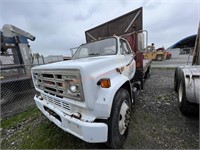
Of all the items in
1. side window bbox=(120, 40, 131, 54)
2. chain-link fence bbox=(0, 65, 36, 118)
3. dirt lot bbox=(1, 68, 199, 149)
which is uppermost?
side window bbox=(120, 40, 131, 54)

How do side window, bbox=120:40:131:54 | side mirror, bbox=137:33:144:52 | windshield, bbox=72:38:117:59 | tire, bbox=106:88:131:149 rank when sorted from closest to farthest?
tire, bbox=106:88:131:149 → windshield, bbox=72:38:117:59 → side window, bbox=120:40:131:54 → side mirror, bbox=137:33:144:52

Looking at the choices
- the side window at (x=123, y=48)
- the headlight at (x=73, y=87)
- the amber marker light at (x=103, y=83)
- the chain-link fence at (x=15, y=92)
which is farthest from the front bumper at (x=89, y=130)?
the chain-link fence at (x=15, y=92)

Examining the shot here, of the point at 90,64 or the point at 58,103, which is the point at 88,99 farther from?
the point at 58,103

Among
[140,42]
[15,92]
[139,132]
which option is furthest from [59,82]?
[15,92]

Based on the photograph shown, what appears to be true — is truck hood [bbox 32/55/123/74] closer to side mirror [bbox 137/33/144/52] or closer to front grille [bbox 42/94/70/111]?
front grille [bbox 42/94/70/111]

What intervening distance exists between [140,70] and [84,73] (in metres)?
3.02

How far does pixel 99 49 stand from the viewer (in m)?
3.04

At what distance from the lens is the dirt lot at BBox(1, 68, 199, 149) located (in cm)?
214

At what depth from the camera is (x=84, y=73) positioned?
4.91 ft

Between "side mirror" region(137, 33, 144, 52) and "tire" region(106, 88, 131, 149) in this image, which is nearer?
"tire" region(106, 88, 131, 149)

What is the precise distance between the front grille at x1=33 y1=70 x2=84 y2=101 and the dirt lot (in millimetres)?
1081

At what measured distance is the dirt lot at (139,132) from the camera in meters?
2.14

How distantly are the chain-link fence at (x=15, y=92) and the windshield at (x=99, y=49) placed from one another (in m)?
2.71

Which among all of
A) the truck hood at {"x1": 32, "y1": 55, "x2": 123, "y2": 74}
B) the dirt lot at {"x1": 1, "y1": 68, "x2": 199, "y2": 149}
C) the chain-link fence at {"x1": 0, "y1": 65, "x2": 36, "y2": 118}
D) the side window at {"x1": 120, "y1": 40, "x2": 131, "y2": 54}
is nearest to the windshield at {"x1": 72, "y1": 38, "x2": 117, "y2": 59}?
the side window at {"x1": 120, "y1": 40, "x2": 131, "y2": 54}
